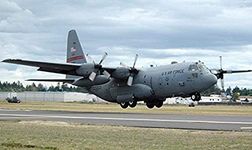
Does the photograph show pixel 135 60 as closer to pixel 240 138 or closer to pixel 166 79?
pixel 166 79

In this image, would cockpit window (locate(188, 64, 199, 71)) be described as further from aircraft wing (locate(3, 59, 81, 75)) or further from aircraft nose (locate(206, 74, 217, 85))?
aircraft wing (locate(3, 59, 81, 75))

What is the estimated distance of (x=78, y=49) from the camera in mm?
61969

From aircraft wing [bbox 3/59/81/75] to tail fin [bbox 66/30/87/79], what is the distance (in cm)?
873

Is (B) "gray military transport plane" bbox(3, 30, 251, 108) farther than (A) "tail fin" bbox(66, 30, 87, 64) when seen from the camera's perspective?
No

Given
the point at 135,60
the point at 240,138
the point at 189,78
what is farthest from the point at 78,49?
the point at 240,138

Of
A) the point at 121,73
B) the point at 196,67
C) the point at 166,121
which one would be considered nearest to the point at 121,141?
the point at 166,121

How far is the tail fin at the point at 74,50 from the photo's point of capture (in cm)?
6156

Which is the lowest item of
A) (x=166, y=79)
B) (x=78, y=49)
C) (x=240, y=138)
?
(x=240, y=138)

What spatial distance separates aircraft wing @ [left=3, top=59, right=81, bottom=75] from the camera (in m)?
48.3

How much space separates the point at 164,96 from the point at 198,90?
4.68m

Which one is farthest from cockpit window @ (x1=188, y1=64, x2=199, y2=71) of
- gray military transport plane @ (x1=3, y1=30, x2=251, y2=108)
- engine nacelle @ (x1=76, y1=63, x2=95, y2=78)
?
engine nacelle @ (x1=76, y1=63, x2=95, y2=78)

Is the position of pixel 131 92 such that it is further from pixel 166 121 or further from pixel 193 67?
pixel 166 121

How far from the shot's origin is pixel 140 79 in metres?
54.7

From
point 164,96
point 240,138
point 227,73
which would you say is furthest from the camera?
point 227,73
